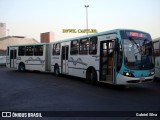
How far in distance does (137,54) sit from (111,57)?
1409 millimetres

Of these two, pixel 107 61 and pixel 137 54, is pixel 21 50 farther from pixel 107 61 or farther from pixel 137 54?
pixel 137 54

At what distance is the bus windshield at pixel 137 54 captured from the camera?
36.1 ft

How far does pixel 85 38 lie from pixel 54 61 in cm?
611

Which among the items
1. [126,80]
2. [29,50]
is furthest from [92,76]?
[29,50]

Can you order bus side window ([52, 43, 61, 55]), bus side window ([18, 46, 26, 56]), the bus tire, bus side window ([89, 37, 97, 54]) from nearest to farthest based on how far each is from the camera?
the bus tire < bus side window ([89, 37, 97, 54]) < bus side window ([52, 43, 61, 55]) < bus side window ([18, 46, 26, 56])

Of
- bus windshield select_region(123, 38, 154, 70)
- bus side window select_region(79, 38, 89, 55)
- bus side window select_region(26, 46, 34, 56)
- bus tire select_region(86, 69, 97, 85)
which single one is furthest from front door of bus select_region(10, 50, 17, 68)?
bus windshield select_region(123, 38, 154, 70)

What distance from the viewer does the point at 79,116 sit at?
671 centimetres

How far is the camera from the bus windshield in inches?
433

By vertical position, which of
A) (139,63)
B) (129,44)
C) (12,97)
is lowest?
(12,97)

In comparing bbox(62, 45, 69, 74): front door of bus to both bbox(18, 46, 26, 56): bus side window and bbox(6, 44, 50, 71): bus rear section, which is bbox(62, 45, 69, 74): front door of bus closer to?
bbox(6, 44, 50, 71): bus rear section

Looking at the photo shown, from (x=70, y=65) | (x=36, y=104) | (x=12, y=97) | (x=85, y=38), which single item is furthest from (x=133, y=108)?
(x=70, y=65)

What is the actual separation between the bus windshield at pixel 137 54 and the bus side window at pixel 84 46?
3796mm

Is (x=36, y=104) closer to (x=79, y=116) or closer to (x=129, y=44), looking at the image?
(x=79, y=116)

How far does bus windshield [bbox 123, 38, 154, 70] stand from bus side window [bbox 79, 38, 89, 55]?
3796 mm
